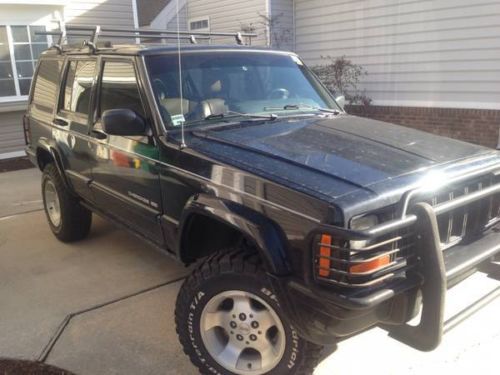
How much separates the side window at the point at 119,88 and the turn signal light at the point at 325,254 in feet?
5.97

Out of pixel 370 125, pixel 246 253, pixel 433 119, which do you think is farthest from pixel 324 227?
pixel 433 119

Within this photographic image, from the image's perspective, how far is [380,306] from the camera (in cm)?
237

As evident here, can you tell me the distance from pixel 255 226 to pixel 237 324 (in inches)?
25.0

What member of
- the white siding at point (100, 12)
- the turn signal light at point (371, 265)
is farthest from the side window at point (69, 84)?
the white siding at point (100, 12)

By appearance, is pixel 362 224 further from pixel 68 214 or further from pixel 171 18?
pixel 171 18

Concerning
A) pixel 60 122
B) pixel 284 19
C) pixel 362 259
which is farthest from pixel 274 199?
pixel 284 19

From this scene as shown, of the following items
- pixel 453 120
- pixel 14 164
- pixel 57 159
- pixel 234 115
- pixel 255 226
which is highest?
pixel 234 115

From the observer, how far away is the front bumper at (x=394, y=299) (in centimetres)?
225

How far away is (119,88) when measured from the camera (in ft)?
12.8

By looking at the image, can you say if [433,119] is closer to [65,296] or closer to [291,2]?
[291,2]

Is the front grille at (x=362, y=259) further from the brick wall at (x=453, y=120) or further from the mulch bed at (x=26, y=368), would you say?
the brick wall at (x=453, y=120)

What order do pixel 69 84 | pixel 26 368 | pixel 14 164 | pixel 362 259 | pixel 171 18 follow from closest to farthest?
pixel 362 259
pixel 26 368
pixel 69 84
pixel 14 164
pixel 171 18

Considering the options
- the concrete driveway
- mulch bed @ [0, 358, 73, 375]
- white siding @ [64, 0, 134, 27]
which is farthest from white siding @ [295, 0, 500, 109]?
mulch bed @ [0, 358, 73, 375]

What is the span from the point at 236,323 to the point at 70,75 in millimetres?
3187
